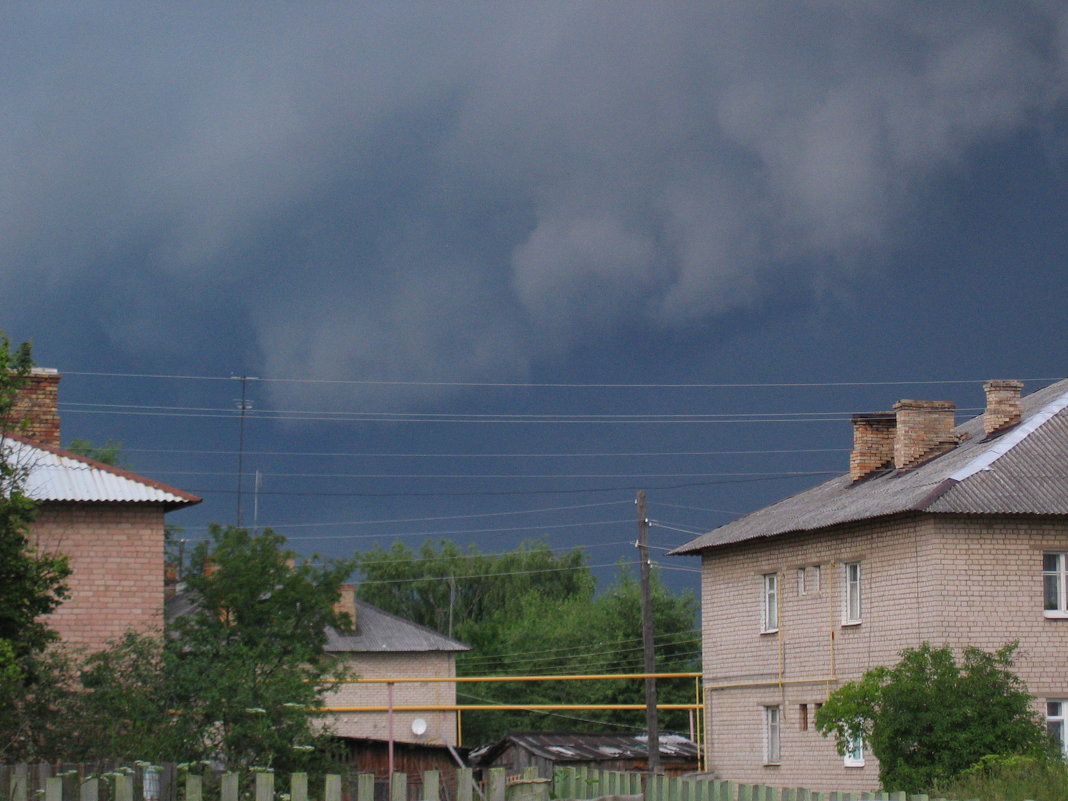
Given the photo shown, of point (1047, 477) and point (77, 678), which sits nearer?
point (77, 678)

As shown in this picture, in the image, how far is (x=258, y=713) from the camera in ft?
55.2

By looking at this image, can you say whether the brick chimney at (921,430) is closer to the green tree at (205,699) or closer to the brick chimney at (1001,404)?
the brick chimney at (1001,404)

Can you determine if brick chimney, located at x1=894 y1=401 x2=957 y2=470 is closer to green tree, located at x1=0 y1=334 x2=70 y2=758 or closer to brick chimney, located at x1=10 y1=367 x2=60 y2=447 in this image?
brick chimney, located at x1=10 y1=367 x2=60 y2=447

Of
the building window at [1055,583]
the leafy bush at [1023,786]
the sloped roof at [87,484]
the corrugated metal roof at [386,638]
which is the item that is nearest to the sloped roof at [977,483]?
the building window at [1055,583]

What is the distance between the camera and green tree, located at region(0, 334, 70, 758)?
572 inches

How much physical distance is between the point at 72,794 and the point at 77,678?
1013 cm

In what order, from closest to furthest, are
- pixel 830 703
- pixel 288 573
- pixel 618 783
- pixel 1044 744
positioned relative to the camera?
1. pixel 618 783
2. pixel 288 573
3. pixel 1044 744
4. pixel 830 703

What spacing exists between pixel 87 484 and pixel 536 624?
53.9m

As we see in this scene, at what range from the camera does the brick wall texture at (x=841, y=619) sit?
2916 cm

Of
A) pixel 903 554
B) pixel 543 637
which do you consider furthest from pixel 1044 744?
pixel 543 637

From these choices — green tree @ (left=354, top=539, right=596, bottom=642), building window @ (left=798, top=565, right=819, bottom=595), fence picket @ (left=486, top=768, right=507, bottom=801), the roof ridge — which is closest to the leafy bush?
fence picket @ (left=486, top=768, right=507, bottom=801)

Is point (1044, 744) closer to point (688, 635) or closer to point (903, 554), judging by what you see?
point (903, 554)

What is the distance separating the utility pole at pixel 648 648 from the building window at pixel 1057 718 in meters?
9.58

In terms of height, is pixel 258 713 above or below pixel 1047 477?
below
